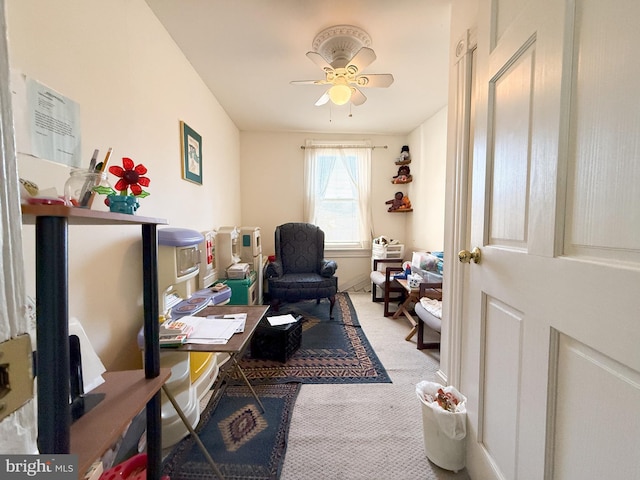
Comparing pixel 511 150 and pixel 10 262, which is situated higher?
pixel 511 150

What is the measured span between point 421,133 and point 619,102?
3.47 m

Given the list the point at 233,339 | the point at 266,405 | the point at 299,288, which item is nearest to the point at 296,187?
the point at 299,288

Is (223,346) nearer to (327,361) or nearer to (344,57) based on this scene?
(327,361)

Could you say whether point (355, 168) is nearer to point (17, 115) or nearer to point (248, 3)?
point (248, 3)

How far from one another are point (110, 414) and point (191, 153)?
202cm

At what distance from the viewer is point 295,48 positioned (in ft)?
6.66

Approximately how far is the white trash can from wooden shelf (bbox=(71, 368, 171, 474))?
117 centimetres

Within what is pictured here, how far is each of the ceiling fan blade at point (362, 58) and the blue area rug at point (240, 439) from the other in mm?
2416

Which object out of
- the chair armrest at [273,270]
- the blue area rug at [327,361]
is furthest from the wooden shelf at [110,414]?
the chair armrest at [273,270]

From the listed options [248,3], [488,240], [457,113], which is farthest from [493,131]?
[248,3]

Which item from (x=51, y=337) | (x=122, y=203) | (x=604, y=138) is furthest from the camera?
(x=122, y=203)

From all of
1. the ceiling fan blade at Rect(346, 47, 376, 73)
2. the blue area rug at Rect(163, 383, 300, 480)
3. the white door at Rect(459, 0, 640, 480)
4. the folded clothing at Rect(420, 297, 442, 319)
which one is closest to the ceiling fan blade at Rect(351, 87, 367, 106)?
the ceiling fan blade at Rect(346, 47, 376, 73)

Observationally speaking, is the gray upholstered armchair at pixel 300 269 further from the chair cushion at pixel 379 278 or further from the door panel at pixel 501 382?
the door panel at pixel 501 382

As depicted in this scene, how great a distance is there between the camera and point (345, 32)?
1787 mm
